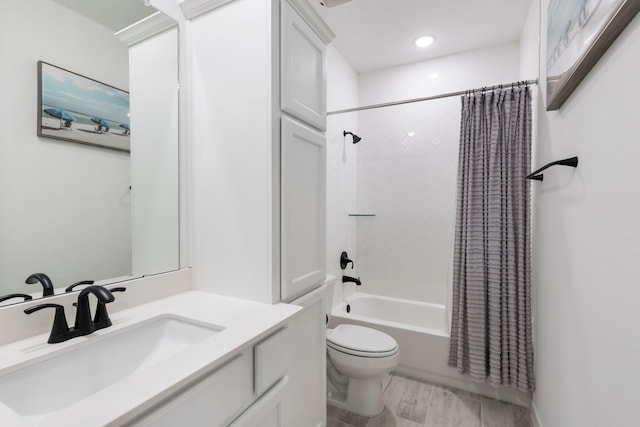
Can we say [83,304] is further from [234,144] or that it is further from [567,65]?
[567,65]

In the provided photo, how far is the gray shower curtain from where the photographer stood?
1.78 meters

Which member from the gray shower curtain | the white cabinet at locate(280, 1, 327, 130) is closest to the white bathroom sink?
the white cabinet at locate(280, 1, 327, 130)

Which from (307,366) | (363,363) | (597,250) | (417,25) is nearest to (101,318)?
(307,366)

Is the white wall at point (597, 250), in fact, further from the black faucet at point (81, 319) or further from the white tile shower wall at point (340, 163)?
the white tile shower wall at point (340, 163)

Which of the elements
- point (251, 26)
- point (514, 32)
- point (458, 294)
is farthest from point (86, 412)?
point (514, 32)

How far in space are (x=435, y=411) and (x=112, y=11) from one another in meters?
2.59

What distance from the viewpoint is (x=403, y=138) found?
2799 millimetres

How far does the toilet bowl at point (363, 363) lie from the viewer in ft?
5.54

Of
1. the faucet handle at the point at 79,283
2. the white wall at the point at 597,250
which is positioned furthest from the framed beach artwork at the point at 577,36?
the faucet handle at the point at 79,283

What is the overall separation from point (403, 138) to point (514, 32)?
1.13m

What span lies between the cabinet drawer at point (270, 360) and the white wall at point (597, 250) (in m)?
0.92

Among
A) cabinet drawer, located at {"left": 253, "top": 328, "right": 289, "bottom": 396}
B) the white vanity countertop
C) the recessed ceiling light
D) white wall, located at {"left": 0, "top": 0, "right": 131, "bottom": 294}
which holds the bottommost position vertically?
cabinet drawer, located at {"left": 253, "top": 328, "right": 289, "bottom": 396}

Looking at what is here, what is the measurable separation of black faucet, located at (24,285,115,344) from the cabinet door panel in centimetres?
58

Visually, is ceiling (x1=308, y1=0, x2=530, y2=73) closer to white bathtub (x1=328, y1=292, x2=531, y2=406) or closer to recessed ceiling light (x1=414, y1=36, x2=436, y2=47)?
recessed ceiling light (x1=414, y1=36, x2=436, y2=47)
